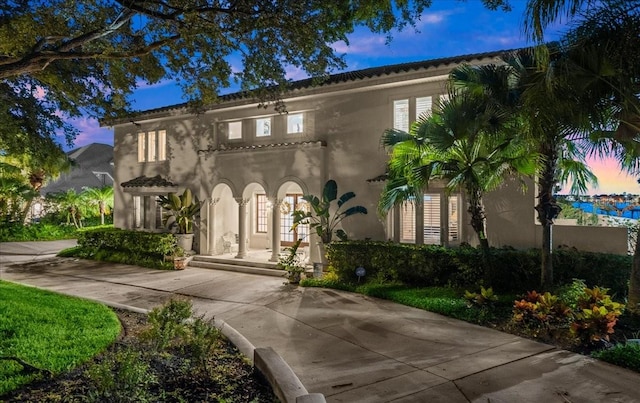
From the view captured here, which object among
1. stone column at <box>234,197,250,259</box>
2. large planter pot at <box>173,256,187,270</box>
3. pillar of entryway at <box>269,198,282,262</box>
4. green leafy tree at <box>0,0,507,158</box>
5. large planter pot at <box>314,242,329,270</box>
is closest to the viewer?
green leafy tree at <box>0,0,507,158</box>

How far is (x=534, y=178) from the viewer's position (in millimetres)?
11727

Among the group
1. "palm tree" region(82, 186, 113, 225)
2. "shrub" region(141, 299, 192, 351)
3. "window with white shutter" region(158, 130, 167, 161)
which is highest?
"window with white shutter" region(158, 130, 167, 161)

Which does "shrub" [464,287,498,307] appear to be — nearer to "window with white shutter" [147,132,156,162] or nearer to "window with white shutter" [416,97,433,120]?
"window with white shutter" [416,97,433,120]

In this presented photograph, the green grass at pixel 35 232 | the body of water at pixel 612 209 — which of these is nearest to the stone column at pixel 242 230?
the body of water at pixel 612 209

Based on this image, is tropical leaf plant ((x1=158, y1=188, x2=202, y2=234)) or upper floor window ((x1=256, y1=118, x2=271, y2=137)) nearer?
upper floor window ((x1=256, y1=118, x2=271, y2=137))

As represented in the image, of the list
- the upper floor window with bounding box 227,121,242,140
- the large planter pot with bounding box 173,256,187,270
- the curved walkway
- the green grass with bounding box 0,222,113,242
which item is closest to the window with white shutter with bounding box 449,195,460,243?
the curved walkway

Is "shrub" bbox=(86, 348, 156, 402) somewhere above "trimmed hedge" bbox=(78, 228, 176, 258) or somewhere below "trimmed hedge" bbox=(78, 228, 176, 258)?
below

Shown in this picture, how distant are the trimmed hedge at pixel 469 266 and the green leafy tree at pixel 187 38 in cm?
542

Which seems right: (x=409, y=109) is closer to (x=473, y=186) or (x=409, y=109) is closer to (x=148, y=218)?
(x=473, y=186)

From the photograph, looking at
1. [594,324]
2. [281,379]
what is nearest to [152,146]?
[281,379]

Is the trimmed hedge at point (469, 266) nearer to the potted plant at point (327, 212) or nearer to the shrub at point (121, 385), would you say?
the potted plant at point (327, 212)

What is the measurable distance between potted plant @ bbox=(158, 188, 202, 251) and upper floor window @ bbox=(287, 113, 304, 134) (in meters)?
5.40

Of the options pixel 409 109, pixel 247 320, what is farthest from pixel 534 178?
pixel 247 320

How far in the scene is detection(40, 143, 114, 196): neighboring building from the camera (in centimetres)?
4288
